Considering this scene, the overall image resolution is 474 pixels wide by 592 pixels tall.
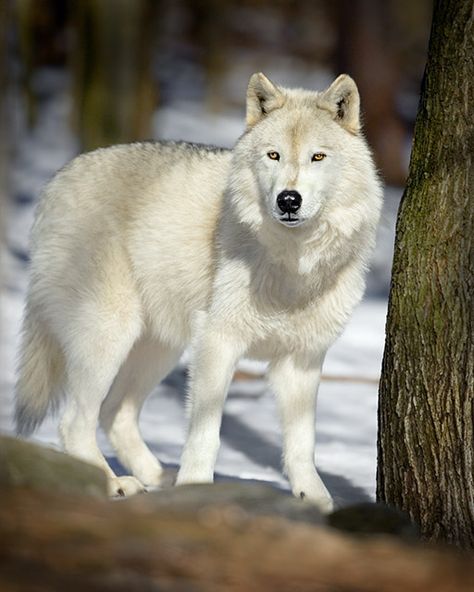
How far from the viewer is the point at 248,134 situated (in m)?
5.54

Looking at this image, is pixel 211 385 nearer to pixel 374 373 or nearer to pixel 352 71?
pixel 374 373

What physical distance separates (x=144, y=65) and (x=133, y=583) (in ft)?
35.9

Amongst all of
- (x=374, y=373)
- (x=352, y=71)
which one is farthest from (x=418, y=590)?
(x=352, y=71)

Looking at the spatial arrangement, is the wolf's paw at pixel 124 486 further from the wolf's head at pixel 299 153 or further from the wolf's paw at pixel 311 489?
the wolf's head at pixel 299 153

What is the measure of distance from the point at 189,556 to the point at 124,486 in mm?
2756

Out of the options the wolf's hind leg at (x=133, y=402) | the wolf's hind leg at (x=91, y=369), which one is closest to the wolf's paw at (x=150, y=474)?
the wolf's hind leg at (x=133, y=402)

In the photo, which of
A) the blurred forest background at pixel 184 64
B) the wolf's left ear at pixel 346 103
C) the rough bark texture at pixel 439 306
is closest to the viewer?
the rough bark texture at pixel 439 306

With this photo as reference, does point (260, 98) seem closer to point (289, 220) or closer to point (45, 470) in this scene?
point (289, 220)

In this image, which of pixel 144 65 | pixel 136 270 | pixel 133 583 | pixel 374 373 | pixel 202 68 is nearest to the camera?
pixel 133 583

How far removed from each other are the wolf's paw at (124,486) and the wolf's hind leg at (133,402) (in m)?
0.49

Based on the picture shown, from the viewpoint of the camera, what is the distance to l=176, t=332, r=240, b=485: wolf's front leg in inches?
215

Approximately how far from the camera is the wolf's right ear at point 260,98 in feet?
18.2

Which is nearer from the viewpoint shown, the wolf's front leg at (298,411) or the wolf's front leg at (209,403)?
the wolf's front leg at (209,403)

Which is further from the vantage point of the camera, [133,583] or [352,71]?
[352,71]
